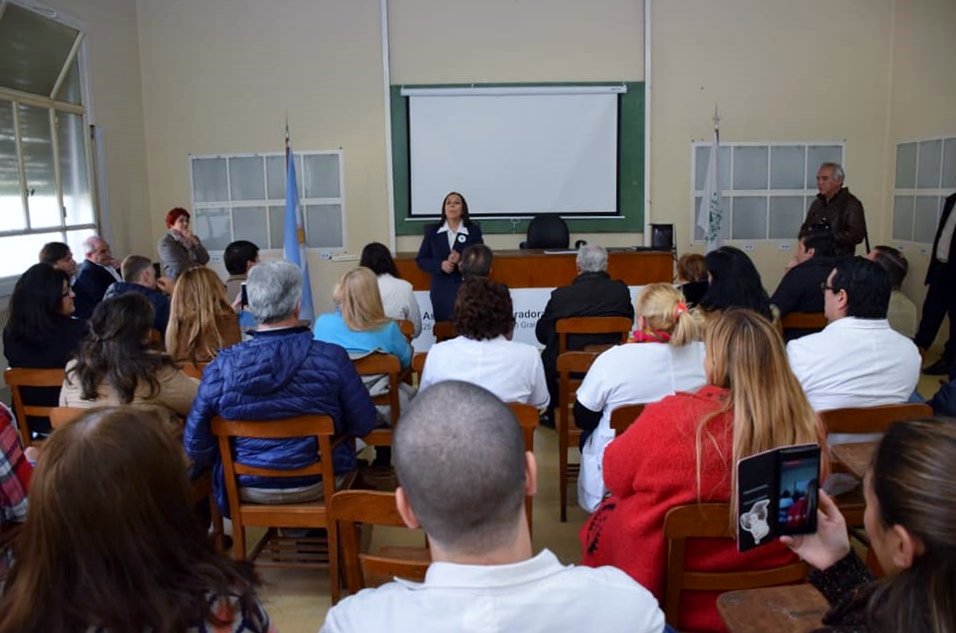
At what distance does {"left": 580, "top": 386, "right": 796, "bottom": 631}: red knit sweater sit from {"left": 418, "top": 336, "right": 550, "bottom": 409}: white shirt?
103 centimetres

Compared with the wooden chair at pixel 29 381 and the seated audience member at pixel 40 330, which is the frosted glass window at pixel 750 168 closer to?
the seated audience member at pixel 40 330

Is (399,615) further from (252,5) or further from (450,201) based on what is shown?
(252,5)

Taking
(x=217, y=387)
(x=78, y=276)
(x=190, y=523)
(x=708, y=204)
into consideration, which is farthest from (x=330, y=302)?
(x=190, y=523)

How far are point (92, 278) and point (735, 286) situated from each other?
4.31 metres

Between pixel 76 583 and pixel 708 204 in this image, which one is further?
pixel 708 204

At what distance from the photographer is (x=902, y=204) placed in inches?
293

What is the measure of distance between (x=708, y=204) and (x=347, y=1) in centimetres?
415

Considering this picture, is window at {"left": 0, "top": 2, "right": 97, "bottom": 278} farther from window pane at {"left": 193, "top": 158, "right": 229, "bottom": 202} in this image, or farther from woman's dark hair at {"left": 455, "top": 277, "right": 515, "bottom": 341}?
woman's dark hair at {"left": 455, "top": 277, "right": 515, "bottom": 341}

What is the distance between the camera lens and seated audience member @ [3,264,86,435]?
312 centimetres

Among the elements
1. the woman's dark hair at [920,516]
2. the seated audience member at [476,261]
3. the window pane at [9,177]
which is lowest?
the woman's dark hair at [920,516]

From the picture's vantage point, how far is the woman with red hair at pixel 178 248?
17.9ft

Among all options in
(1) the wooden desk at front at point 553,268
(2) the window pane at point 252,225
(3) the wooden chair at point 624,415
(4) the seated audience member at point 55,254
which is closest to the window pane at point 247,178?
(2) the window pane at point 252,225

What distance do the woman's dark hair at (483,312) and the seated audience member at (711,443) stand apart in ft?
3.78

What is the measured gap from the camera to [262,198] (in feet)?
25.3
